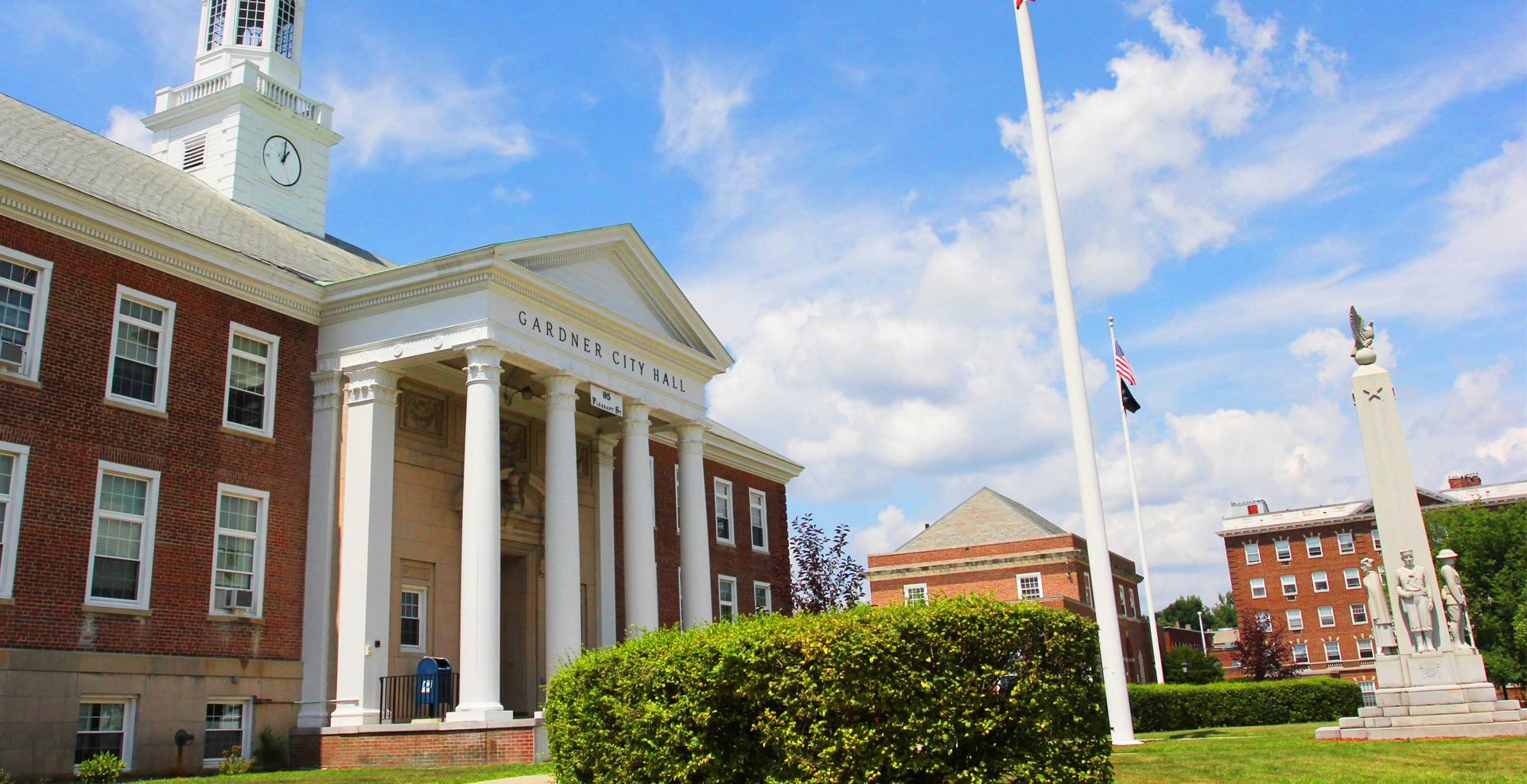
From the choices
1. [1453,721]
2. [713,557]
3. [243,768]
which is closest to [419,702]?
[243,768]

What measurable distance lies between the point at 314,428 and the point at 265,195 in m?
10.6

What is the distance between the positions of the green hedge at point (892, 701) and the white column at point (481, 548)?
1009 centimetres

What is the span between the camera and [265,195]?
1165 inches

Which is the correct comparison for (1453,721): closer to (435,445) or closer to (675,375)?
(675,375)

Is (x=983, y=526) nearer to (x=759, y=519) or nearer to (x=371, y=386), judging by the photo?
(x=759, y=519)

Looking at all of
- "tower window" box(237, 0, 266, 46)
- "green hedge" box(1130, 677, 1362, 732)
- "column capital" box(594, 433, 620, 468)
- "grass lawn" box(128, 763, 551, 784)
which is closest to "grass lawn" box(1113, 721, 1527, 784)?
"grass lawn" box(128, 763, 551, 784)

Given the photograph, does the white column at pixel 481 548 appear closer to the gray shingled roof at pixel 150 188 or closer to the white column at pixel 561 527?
the white column at pixel 561 527

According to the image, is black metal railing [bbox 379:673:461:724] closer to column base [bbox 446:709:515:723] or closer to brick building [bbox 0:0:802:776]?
brick building [bbox 0:0:802:776]

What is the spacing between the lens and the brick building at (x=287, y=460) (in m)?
17.5

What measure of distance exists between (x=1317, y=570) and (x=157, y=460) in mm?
83827

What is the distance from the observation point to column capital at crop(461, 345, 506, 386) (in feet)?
70.3

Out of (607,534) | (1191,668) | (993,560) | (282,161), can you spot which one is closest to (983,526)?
(993,560)

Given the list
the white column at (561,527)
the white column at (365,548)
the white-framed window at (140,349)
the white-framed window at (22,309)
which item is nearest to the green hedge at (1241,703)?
the white column at (561,527)

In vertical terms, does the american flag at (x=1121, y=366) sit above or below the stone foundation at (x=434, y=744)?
above
